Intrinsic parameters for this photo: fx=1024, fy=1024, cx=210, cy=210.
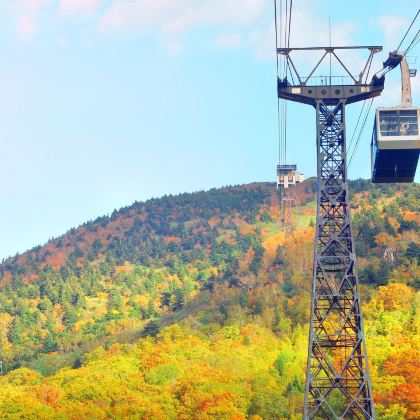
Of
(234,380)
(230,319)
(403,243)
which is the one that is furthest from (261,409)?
(403,243)

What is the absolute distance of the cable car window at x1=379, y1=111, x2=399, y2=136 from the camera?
35.3 meters

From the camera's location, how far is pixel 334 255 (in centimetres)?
3834

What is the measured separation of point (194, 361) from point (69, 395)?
1379cm

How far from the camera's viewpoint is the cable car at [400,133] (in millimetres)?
35244

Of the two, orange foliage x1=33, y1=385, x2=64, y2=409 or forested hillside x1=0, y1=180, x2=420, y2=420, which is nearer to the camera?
forested hillside x1=0, y1=180, x2=420, y2=420

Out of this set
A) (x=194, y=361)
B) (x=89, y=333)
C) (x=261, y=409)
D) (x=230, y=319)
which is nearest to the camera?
(x=261, y=409)

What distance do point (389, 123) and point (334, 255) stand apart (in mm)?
5760

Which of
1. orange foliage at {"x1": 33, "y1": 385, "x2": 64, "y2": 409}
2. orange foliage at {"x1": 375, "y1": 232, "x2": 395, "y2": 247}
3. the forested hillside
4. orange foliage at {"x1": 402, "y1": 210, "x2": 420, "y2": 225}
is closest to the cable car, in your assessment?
the forested hillside

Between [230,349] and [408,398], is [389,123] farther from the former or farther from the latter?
[230,349]

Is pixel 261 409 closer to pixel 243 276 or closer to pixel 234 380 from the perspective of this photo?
pixel 234 380

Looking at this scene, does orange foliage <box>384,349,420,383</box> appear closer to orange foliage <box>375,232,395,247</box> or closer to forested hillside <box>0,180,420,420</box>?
forested hillside <box>0,180,420,420</box>

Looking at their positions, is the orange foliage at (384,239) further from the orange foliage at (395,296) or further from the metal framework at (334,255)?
the metal framework at (334,255)

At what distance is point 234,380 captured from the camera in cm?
8500

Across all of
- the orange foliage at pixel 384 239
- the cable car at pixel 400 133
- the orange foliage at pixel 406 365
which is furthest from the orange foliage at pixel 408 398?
the orange foliage at pixel 384 239
